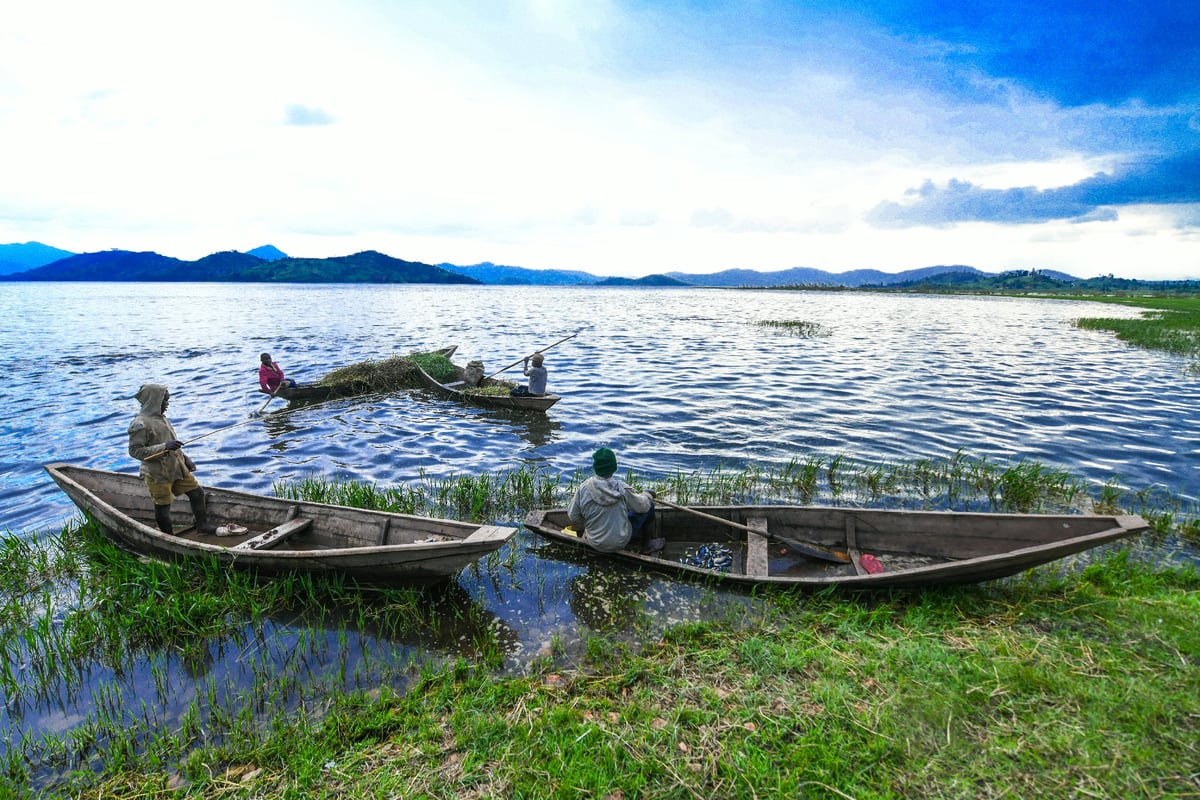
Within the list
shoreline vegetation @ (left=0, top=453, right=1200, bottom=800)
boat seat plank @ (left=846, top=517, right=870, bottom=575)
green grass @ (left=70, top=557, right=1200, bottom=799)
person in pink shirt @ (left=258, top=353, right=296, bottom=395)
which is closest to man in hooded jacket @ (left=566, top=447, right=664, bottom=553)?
shoreline vegetation @ (left=0, top=453, right=1200, bottom=800)

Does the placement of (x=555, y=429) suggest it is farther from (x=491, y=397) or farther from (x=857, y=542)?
(x=857, y=542)

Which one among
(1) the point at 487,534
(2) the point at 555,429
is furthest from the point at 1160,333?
(1) the point at 487,534

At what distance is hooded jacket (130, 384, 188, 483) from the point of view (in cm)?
838

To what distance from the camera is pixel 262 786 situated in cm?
463

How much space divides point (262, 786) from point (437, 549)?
298 centimetres

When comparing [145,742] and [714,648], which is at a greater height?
[714,648]

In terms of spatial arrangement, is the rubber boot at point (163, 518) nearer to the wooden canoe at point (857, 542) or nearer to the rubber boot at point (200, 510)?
the rubber boot at point (200, 510)

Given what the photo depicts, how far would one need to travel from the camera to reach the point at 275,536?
8.54 meters

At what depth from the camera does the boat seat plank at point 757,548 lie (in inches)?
320

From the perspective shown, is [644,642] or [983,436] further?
[983,436]

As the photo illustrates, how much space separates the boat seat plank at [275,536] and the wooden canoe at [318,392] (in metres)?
12.8

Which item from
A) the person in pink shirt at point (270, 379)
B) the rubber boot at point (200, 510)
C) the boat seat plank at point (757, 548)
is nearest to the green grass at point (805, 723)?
the boat seat plank at point (757, 548)

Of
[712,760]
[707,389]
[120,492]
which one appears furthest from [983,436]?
[120,492]

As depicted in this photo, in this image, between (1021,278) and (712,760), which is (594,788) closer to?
(712,760)
